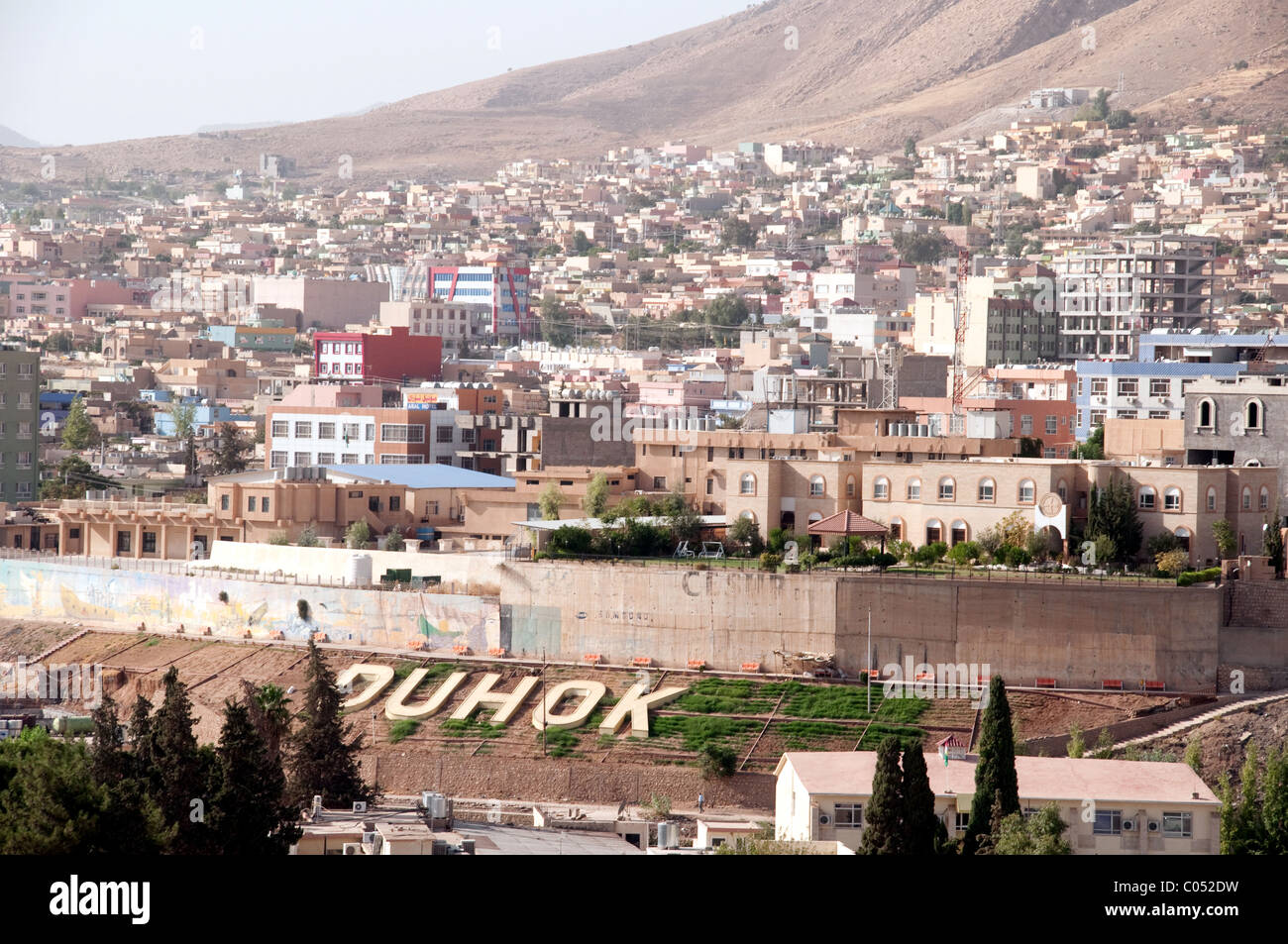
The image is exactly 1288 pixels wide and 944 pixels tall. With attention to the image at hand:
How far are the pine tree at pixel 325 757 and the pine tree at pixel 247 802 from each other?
20.4ft

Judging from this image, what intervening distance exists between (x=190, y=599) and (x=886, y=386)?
1958cm

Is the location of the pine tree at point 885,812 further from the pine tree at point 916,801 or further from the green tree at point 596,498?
the green tree at point 596,498

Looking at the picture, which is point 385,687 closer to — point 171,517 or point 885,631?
point 885,631

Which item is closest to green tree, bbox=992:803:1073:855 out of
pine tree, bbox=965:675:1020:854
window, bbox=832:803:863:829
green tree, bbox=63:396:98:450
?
pine tree, bbox=965:675:1020:854

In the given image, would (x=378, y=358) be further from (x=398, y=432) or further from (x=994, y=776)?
(x=994, y=776)

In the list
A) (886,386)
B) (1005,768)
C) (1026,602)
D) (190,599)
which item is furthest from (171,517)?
(1005,768)

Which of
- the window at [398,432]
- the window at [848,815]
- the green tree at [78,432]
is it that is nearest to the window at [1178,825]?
the window at [848,815]

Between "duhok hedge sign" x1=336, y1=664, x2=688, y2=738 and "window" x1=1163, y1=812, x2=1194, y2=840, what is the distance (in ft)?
40.1

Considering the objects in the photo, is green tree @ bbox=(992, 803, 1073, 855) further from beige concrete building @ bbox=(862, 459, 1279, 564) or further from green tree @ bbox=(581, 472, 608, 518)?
green tree @ bbox=(581, 472, 608, 518)

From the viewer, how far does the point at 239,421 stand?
274 ft

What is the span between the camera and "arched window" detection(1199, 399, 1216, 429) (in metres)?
47.3

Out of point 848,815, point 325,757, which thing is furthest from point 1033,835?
point 325,757

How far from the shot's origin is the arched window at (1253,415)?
154ft

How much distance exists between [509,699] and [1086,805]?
48.2ft
